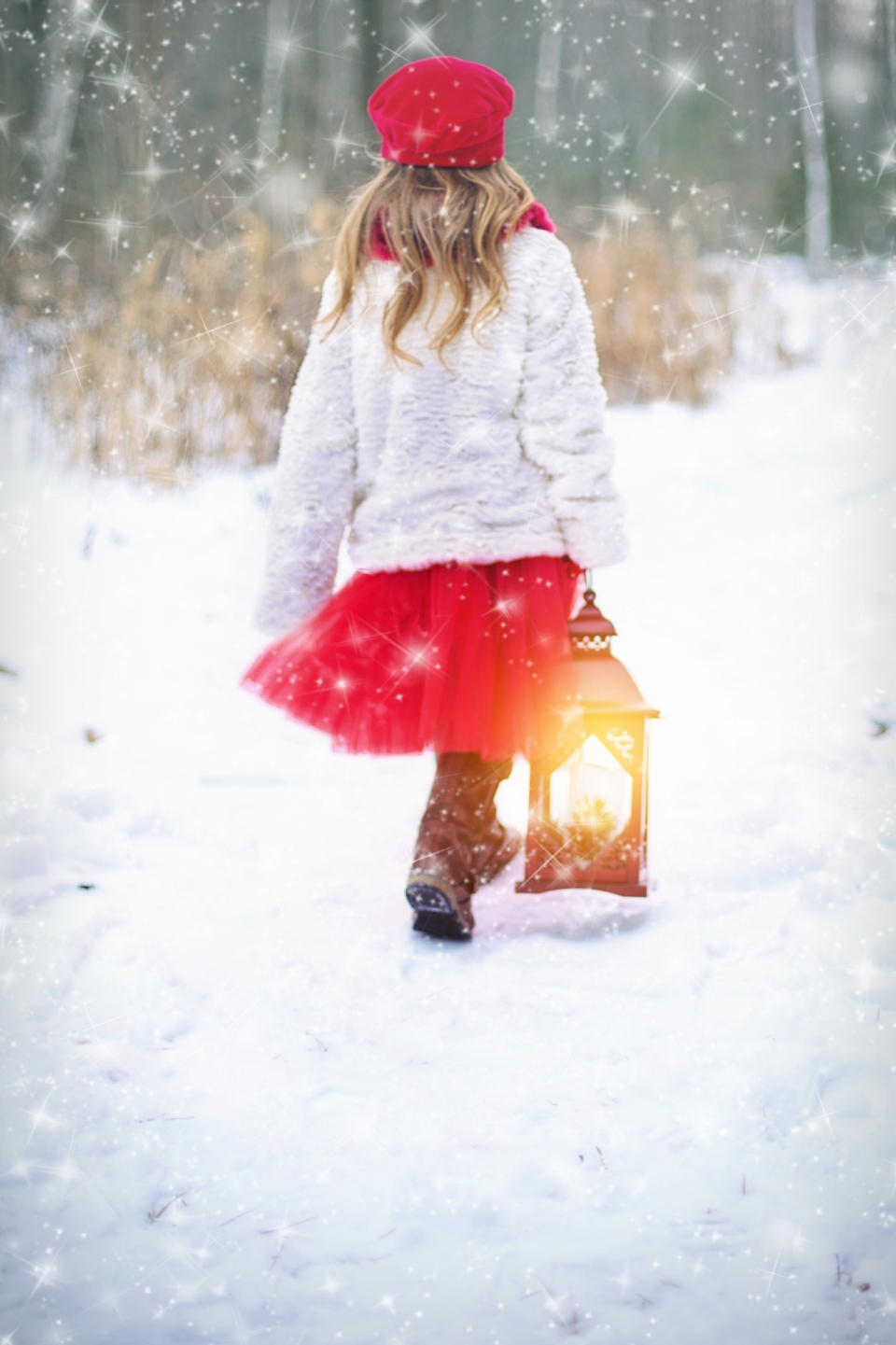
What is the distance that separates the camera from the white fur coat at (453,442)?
1670 millimetres

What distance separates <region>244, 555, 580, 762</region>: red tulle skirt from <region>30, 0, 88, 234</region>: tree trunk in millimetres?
1159

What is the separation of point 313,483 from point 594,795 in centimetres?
77

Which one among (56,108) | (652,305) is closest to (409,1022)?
(56,108)

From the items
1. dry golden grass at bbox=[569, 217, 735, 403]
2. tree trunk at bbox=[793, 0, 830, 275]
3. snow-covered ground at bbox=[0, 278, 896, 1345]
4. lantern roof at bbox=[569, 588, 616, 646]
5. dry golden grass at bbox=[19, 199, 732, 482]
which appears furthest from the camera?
dry golden grass at bbox=[569, 217, 735, 403]

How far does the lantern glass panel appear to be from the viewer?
5.79 ft

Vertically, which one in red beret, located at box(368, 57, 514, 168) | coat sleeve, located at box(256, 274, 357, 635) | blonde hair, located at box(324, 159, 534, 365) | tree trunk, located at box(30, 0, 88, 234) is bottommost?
coat sleeve, located at box(256, 274, 357, 635)

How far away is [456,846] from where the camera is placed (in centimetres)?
178

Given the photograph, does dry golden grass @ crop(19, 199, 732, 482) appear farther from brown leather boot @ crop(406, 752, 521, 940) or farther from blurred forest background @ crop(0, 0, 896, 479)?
brown leather boot @ crop(406, 752, 521, 940)

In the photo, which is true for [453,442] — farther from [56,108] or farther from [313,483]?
[56,108]

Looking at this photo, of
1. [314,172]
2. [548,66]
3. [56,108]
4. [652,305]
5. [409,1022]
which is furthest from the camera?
[652,305]

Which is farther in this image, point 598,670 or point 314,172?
point 314,172

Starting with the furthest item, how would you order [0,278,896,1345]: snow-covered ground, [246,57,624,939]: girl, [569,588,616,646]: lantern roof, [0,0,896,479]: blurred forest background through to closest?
[0,0,896,479]: blurred forest background, [569,588,616,646]: lantern roof, [246,57,624,939]: girl, [0,278,896,1345]: snow-covered ground

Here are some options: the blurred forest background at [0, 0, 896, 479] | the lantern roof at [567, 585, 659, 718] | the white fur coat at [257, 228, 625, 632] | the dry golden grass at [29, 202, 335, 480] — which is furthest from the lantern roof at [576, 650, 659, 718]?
the dry golden grass at [29, 202, 335, 480]

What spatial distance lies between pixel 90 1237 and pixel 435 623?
Answer: 1.06 m
